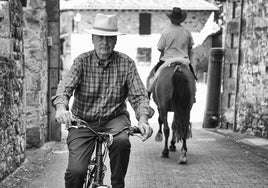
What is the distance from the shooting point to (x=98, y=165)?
141 inches

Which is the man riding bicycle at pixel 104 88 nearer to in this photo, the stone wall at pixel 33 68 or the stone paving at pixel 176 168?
the stone paving at pixel 176 168

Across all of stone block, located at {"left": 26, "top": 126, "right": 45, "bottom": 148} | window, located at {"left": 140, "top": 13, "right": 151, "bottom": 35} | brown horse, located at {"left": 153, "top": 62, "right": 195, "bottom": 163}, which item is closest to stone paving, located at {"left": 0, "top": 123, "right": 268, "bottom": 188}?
stone block, located at {"left": 26, "top": 126, "right": 45, "bottom": 148}

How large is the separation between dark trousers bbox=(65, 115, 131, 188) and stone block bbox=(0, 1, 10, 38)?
291 centimetres

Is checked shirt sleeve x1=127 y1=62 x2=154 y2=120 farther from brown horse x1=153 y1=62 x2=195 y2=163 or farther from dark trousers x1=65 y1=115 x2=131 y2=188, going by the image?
brown horse x1=153 y1=62 x2=195 y2=163

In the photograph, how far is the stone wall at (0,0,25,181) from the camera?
5984 millimetres

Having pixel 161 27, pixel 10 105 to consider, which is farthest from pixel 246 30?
pixel 161 27

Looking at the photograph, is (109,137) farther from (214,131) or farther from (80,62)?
(214,131)

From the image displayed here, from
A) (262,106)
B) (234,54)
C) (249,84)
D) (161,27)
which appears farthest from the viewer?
(161,27)

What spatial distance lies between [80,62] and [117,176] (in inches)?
39.8

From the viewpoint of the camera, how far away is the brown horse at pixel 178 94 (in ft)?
24.2

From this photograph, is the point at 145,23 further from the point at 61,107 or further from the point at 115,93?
the point at 61,107

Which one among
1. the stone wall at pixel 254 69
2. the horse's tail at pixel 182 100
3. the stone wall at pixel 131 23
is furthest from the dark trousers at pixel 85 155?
the stone wall at pixel 131 23

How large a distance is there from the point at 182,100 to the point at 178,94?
0.12 metres

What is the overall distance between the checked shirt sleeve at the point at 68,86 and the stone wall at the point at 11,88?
226cm
